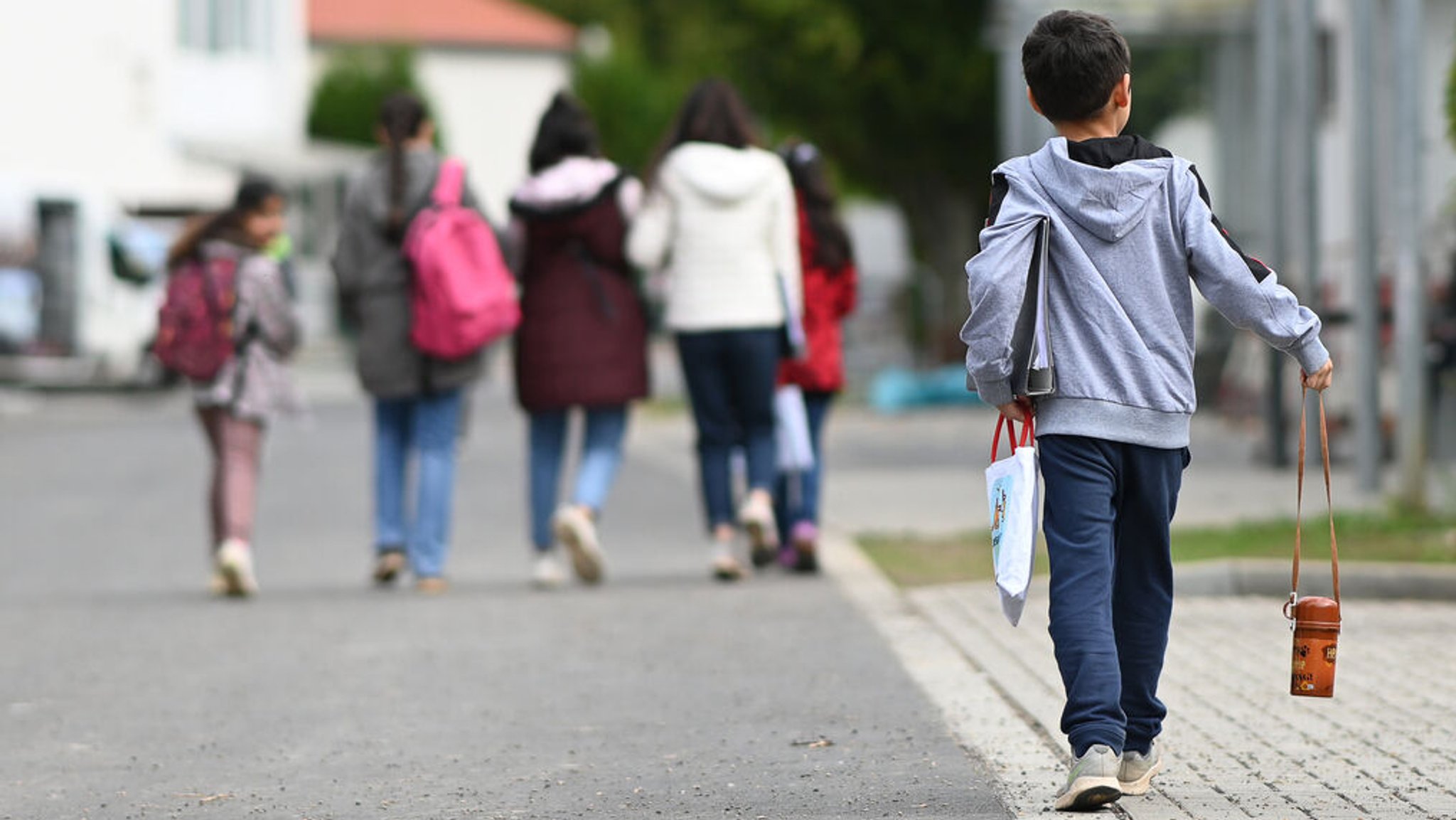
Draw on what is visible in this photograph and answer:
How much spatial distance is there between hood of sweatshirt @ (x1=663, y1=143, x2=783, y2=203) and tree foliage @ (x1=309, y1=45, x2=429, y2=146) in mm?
40409

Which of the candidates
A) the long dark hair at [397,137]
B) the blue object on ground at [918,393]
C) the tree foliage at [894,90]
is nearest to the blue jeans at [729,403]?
Result: the long dark hair at [397,137]

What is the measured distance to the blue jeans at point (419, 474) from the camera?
9.43 m

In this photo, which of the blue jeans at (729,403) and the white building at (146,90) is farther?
the white building at (146,90)

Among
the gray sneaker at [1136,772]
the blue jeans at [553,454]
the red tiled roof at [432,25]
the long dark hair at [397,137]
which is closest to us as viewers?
the gray sneaker at [1136,772]

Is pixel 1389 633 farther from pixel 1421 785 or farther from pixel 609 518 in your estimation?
pixel 609 518

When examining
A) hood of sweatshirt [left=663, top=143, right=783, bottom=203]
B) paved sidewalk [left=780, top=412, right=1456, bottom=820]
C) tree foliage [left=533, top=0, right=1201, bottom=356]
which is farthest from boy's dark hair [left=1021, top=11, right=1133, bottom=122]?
tree foliage [left=533, top=0, right=1201, bottom=356]

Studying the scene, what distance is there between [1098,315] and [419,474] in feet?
16.1

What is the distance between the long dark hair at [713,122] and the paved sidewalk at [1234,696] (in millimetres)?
1700

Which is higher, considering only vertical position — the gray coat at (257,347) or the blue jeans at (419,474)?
the gray coat at (257,347)

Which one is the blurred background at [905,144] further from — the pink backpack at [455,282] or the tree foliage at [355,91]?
the pink backpack at [455,282]

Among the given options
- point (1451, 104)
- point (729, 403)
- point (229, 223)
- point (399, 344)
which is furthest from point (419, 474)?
point (1451, 104)

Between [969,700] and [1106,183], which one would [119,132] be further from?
[1106,183]

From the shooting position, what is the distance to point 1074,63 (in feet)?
16.0

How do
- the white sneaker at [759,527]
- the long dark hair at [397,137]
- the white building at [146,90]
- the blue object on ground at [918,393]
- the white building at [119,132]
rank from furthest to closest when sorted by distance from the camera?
the white building at [146,90] < the white building at [119,132] < the blue object on ground at [918,393] < the white sneaker at [759,527] < the long dark hair at [397,137]
